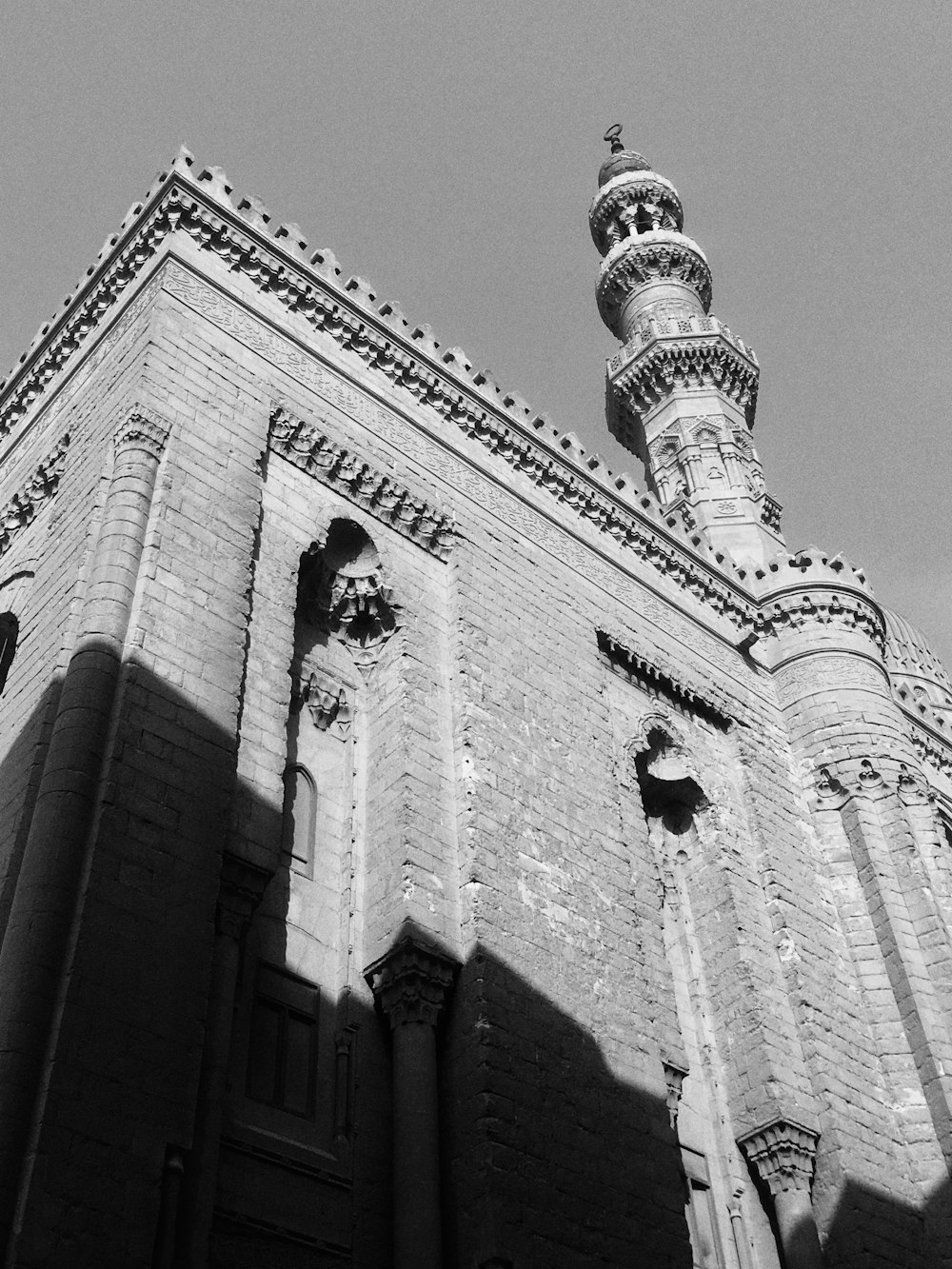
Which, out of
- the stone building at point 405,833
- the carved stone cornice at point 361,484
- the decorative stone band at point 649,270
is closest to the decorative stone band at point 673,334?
the decorative stone band at point 649,270

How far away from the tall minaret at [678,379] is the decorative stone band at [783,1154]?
9.90 m

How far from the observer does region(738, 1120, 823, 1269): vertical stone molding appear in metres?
10.1

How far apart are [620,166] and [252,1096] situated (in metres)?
26.2

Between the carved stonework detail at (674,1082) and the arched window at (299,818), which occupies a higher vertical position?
the arched window at (299,818)

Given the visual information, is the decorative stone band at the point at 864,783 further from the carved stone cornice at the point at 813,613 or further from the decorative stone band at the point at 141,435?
the decorative stone band at the point at 141,435

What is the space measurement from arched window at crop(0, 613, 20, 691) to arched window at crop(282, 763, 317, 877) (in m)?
2.47

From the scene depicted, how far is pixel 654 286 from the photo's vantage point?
82.6ft

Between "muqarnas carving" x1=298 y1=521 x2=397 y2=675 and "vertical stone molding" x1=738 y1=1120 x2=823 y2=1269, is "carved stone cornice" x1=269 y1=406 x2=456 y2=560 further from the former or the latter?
"vertical stone molding" x1=738 y1=1120 x2=823 y2=1269

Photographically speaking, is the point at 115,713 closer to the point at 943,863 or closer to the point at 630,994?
the point at 630,994

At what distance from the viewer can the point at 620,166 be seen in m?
30.0

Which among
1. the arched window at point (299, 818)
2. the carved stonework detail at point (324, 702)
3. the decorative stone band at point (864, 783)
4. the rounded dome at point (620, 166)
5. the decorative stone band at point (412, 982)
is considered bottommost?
the decorative stone band at point (412, 982)

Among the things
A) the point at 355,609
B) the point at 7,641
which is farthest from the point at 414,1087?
the point at 7,641

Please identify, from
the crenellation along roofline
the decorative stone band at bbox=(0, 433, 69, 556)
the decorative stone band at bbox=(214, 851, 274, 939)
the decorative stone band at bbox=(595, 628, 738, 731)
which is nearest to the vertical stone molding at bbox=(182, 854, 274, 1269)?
the decorative stone band at bbox=(214, 851, 274, 939)

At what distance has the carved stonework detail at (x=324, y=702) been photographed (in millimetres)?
10406
